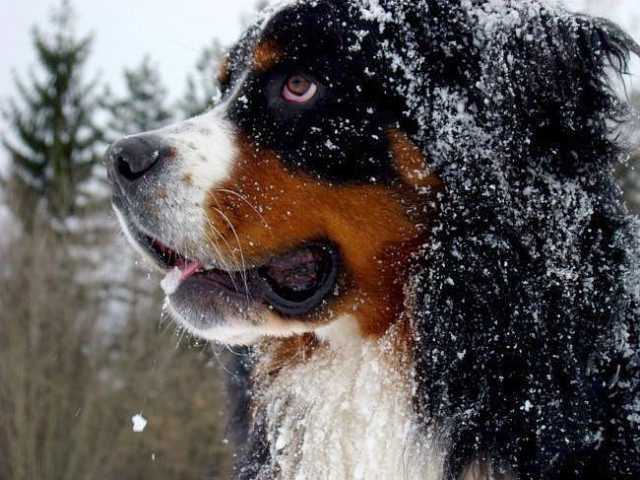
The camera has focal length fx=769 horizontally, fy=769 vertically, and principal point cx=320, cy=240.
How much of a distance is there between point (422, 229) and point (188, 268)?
0.83 metres

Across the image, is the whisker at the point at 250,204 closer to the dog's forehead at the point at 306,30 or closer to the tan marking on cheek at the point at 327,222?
the tan marking on cheek at the point at 327,222

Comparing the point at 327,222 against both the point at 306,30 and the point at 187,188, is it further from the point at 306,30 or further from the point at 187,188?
the point at 306,30

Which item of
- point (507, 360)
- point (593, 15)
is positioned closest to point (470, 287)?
point (507, 360)

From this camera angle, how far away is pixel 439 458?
95.0 inches

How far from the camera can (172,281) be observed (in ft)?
8.93

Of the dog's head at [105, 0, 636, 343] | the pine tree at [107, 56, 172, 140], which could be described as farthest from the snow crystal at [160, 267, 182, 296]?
the pine tree at [107, 56, 172, 140]

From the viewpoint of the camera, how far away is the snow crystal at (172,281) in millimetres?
2705

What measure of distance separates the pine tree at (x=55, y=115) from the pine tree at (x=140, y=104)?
90 cm

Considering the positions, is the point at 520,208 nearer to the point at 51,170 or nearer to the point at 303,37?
the point at 303,37

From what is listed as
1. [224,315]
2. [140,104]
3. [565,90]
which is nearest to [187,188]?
[224,315]

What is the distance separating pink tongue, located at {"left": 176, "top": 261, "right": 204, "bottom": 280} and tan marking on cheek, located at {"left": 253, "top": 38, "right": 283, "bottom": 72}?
710 millimetres

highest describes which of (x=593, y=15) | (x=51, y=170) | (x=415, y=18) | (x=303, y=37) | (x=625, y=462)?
(x=593, y=15)

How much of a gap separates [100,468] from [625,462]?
1386 cm

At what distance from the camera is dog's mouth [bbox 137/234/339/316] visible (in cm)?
254
